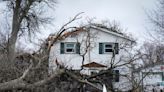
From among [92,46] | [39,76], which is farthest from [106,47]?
[39,76]

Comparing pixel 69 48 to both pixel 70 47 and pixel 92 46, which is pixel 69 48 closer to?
pixel 70 47

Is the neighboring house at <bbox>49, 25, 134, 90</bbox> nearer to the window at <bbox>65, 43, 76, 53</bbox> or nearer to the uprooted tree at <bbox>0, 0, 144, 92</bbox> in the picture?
the window at <bbox>65, 43, 76, 53</bbox>

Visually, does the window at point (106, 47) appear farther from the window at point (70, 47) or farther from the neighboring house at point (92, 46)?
the window at point (70, 47)

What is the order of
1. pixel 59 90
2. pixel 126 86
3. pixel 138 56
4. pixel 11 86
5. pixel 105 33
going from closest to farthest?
pixel 11 86, pixel 59 90, pixel 126 86, pixel 138 56, pixel 105 33

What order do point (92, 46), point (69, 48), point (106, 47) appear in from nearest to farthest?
point (92, 46)
point (69, 48)
point (106, 47)

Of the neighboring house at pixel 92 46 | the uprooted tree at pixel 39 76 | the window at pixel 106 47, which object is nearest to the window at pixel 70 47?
the neighboring house at pixel 92 46

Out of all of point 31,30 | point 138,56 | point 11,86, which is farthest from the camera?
point 31,30

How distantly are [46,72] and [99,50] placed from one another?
58.1 feet

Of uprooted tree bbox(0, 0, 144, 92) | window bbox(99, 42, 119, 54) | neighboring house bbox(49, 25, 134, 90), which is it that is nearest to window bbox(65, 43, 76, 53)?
neighboring house bbox(49, 25, 134, 90)

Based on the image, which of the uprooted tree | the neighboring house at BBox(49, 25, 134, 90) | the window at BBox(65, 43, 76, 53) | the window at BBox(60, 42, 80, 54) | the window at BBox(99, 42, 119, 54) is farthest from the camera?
the window at BBox(99, 42, 119, 54)

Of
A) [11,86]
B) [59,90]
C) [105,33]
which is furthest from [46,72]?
[105,33]

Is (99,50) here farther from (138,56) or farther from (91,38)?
(138,56)

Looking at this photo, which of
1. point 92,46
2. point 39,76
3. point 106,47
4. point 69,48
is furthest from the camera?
point 106,47

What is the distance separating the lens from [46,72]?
63.9 ft
